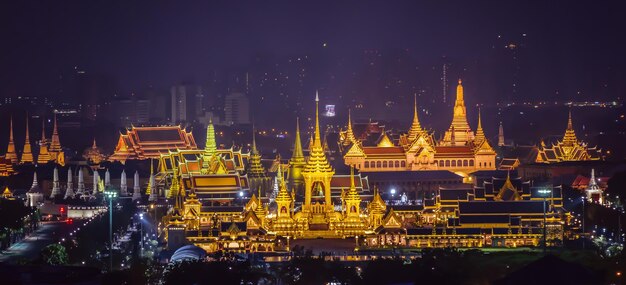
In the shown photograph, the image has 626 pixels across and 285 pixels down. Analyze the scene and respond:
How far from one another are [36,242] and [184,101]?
164 feet

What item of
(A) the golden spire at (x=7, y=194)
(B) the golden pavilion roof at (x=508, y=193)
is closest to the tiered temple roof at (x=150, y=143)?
(A) the golden spire at (x=7, y=194)

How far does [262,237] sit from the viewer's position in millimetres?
26719

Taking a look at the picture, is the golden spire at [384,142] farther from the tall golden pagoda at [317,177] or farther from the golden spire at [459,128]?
the tall golden pagoda at [317,177]

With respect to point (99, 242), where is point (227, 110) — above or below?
above

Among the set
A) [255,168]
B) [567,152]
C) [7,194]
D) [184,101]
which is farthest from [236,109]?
[7,194]

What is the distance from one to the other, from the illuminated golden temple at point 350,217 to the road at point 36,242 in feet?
6.93

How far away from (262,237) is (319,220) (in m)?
1.88

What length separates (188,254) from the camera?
76.8ft

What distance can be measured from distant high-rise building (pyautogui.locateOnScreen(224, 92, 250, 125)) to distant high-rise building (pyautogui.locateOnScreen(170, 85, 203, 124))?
1.62 meters

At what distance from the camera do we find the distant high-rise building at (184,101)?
7638 centimetres

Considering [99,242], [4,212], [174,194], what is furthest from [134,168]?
[99,242]

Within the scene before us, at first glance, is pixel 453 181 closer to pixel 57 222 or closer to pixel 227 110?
pixel 57 222

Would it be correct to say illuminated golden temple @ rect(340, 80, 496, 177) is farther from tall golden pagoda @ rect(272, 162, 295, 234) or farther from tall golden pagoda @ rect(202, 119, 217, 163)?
tall golden pagoda @ rect(272, 162, 295, 234)

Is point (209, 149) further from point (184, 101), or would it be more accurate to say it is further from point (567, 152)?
point (184, 101)
